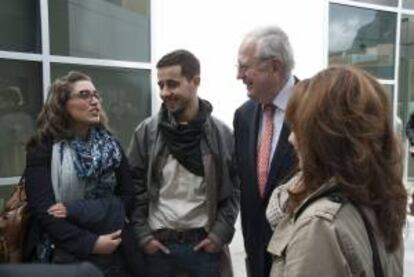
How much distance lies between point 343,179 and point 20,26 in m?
3.17

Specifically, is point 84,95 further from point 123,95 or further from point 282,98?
point 123,95

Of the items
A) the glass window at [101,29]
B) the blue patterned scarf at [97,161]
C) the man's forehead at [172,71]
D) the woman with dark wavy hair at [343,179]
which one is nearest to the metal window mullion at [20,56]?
the glass window at [101,29]

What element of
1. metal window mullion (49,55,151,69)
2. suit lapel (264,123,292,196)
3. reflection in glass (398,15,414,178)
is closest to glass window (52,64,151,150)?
metal window mullion (49,55,151,69)

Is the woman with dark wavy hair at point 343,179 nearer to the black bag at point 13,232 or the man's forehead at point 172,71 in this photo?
the man's forehead at point 172,71

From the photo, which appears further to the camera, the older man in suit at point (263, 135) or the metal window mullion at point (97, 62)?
the metal window mullion at point (97, 62)

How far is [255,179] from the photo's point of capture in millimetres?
2121

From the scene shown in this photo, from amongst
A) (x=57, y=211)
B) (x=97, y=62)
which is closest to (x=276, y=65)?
(x=57, y=211)

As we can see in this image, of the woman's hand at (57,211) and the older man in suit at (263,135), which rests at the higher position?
the older man in suit at (263,135)

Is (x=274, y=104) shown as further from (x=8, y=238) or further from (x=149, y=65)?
(x=149, y=65)

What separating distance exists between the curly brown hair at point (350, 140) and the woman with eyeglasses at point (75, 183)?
3.99 feet

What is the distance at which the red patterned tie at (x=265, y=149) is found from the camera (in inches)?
83.0

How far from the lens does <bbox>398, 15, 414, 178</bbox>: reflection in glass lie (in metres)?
7.94

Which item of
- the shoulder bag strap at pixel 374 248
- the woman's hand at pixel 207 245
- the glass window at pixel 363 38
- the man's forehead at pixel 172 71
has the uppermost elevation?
the glass window at pixel 363 38

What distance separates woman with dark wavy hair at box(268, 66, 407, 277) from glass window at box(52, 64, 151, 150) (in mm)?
3157
